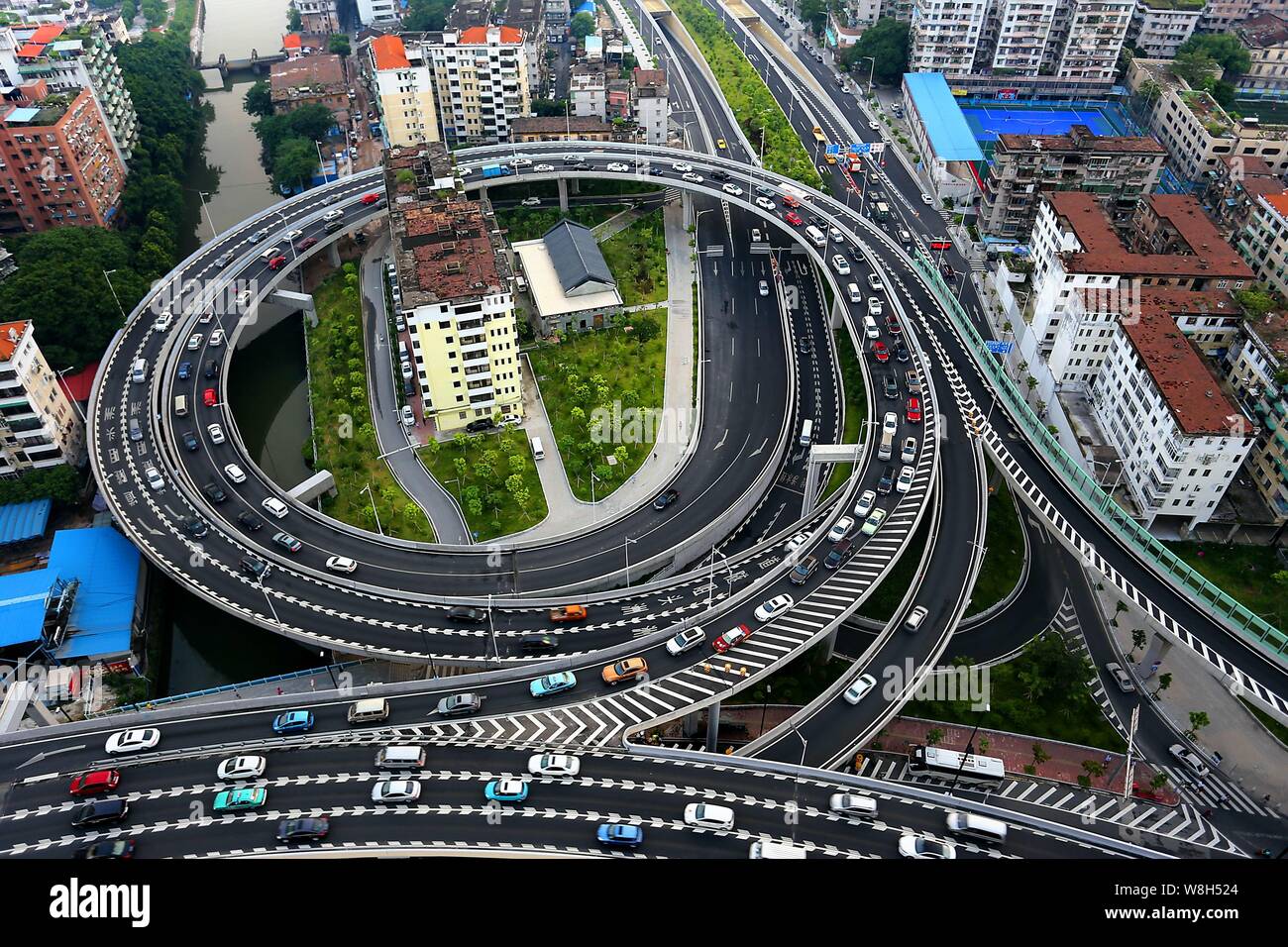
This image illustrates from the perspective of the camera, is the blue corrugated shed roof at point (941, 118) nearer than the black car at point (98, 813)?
No

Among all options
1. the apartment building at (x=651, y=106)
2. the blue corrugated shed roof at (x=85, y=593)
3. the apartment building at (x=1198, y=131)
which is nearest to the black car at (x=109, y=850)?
the blue corrugated shed roof at (x=85, y=593)

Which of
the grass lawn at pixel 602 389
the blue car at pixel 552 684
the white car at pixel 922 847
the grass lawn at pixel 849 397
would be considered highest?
the white car at pixel 922 847

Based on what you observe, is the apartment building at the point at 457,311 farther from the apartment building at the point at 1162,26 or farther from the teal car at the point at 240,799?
the apartment building at the point at 1162,26

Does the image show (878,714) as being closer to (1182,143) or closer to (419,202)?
(419,202)

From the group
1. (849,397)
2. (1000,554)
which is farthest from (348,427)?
(1000,554)

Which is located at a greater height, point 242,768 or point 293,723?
point 242,768

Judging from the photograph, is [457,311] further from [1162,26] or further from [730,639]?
[1162,26]

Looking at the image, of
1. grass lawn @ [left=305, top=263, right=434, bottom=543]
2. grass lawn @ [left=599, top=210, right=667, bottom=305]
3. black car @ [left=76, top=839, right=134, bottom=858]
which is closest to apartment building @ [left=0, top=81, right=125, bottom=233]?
grass lawn @ [left=305, top=263, right=434, bottom=543]

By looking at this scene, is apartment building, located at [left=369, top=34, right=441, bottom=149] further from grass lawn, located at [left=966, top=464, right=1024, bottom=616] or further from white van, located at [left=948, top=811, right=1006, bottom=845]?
white van, located at [left=948, top=811, right=1006, bottom=845]
